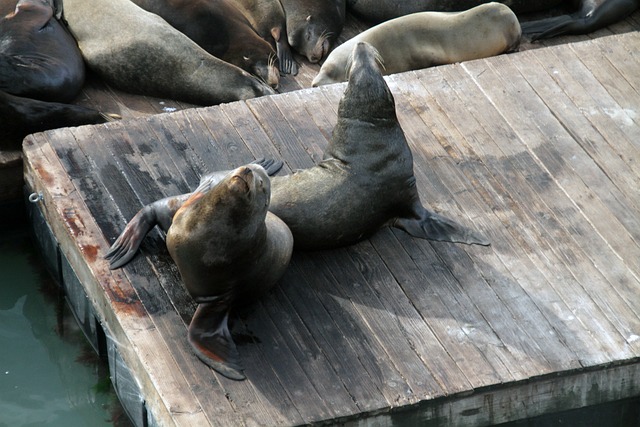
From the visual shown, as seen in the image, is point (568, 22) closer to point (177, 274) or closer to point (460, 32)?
point (460, 32)

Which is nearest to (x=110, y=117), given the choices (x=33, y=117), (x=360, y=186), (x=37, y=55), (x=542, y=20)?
(x=33, y=117)

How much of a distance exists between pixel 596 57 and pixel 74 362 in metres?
3.32

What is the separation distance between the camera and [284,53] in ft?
24.7

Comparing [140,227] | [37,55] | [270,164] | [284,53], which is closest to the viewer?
[140,227]

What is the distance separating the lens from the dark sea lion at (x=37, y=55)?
6750 mm

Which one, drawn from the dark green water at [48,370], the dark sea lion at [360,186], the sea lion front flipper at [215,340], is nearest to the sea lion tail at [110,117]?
the dark green water at [48,370]

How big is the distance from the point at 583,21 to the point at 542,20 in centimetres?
26

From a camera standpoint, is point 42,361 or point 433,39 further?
point 433,39

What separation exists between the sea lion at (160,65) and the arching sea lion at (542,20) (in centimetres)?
113

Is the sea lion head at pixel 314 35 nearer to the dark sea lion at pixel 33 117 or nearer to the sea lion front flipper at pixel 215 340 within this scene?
the dark sea lion at pixel 33 117

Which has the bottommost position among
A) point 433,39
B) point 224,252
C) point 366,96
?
point 433,39

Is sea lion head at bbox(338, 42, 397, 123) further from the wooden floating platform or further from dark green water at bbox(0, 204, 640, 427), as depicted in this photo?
dark green water at bbox(0, 204, 640, 427)

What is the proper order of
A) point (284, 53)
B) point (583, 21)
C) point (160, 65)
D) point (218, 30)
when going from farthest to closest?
point (583, 21)
point (284, 53)
point (218, 30)
point (160, 65)

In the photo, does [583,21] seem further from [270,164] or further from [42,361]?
[42,361]
